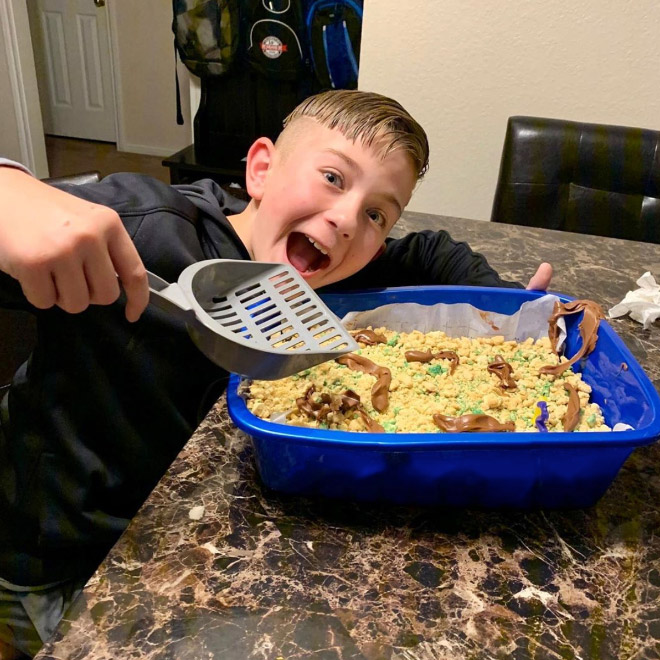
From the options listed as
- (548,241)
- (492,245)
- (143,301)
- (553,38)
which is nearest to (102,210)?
(143,301)

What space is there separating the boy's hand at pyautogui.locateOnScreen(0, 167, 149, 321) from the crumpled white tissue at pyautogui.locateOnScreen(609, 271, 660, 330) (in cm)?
83

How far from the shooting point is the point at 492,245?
1312mm

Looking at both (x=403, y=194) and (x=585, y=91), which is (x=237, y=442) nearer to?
(x=403, y=194)

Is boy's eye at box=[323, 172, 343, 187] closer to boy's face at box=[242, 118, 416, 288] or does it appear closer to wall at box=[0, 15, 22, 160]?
boy's face at box=[242, 118, 416, 288]

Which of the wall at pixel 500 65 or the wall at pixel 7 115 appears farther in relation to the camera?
the wall at pixel 7 115

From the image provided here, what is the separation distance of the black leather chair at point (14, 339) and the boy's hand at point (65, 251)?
587 mm

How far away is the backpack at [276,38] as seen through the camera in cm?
263

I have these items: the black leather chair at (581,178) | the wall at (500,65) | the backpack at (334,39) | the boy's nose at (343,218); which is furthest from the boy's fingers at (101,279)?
the backpack at (334,39)

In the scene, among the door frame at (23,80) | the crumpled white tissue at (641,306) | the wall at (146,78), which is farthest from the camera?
the wall at (146,78)

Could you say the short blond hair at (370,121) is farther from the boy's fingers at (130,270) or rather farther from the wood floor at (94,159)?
the wood floor at (94,159)

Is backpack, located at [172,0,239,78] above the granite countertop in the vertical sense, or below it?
above

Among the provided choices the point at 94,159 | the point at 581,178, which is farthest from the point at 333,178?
the point at 94,159

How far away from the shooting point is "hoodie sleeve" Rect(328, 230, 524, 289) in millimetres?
1087

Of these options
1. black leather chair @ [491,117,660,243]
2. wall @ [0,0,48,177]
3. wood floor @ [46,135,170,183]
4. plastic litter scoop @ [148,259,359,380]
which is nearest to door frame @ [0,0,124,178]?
wall @ [0,0,48,177]
